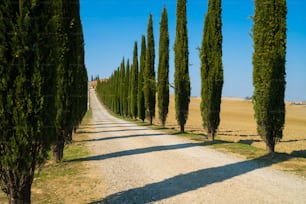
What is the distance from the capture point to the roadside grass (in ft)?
22.5

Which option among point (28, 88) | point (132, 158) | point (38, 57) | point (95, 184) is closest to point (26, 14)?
point (38, 57)

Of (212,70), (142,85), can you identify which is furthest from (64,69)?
(142,85)

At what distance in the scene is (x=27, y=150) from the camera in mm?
5785

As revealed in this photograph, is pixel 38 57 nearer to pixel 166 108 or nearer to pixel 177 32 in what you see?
pixel 177 32

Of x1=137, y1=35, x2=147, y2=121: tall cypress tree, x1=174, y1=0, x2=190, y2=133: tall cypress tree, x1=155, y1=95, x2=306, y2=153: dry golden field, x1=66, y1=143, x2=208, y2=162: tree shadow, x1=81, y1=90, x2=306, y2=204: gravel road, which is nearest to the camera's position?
x1=81, y1=90, x2=306, y2=204: gravel road

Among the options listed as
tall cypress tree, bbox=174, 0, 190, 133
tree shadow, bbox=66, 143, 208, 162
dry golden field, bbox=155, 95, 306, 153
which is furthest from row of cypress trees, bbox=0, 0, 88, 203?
tall cypress tree, bbox=174, 0, 190, 133

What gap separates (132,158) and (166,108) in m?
16.8

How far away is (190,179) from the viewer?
27.3 ft

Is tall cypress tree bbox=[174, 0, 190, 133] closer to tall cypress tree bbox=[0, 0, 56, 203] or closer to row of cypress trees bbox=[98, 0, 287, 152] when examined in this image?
row of cypress trees bbox=[98, 0, 287, 152]

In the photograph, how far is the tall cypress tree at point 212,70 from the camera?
1770 cm

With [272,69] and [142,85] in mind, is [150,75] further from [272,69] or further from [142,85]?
[272,69]

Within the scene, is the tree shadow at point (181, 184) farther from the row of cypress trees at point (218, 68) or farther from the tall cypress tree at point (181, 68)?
the tall cypress tree at point (181, 68)

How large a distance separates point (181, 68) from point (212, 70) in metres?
5.64

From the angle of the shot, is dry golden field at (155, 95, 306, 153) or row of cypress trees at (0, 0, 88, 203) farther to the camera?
dry golden field at (155, 95, 306, 153)
